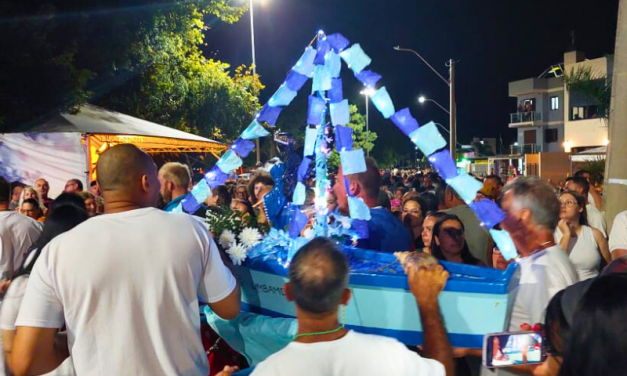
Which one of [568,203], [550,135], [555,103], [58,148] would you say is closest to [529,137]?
[550,135]

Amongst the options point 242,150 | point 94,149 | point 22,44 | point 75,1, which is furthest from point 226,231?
point 94,149

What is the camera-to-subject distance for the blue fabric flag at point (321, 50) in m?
4.46

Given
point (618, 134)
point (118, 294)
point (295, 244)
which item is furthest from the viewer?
point (618, 134)

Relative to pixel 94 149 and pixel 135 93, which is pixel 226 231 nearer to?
pixel 94 149

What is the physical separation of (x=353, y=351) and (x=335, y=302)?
197 mm

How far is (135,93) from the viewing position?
18.6 m

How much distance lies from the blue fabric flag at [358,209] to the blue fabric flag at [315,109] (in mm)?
709

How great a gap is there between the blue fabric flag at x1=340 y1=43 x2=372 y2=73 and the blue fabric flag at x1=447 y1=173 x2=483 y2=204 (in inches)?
46.3

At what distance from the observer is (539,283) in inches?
112

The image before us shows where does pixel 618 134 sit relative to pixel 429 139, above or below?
above

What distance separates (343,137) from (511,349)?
108 inches

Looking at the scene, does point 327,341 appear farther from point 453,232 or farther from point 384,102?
point 453,232

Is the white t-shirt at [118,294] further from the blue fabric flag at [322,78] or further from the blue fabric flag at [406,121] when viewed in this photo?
the blue fabric flag at [322,78]

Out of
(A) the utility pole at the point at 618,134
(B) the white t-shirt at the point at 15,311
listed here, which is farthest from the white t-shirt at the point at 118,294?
(A) the utility pole at the point at 618,134
